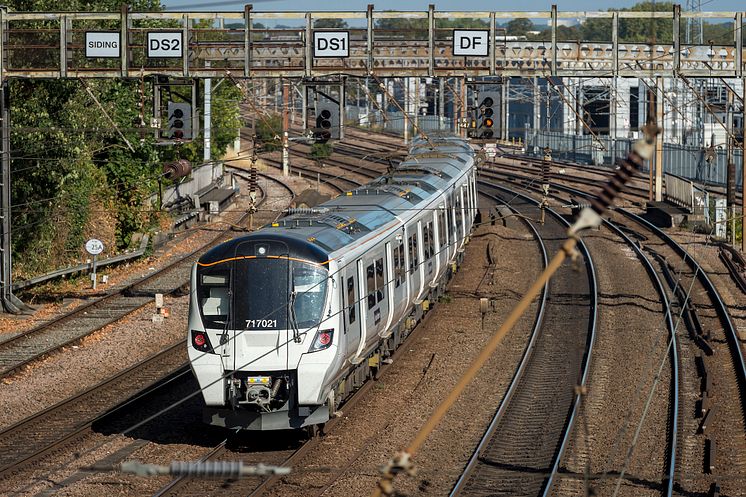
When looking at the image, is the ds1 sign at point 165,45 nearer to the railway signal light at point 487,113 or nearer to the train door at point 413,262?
the train door at point 413,262

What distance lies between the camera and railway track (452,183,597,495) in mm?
12547

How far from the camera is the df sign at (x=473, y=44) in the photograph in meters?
20.9

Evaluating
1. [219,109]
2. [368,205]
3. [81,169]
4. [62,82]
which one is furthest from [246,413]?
[219,109]

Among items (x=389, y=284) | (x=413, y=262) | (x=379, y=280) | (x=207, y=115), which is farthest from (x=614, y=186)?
(x=207, y=115)

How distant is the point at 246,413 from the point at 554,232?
22427 millimetres

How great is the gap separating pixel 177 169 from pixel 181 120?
574 inches

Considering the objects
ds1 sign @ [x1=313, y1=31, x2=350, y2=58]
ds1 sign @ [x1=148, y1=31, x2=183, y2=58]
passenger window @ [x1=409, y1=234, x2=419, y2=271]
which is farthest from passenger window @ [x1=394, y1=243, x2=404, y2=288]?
ds1 sign @ [x1=148, y1=31, x2=183, y2=58]

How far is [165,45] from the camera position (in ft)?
68.3

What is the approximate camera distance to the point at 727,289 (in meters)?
25.0

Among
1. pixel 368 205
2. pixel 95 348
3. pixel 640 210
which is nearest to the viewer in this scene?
pixel 368 205

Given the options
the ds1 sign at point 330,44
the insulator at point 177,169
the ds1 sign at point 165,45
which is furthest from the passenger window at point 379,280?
the insulator at point 177,169

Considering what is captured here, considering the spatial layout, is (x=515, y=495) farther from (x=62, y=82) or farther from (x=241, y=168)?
(x=241, y=168)

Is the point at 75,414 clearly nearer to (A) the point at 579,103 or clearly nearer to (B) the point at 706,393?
(B) the point at 706,393

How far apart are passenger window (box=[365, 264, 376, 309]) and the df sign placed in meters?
6.96
